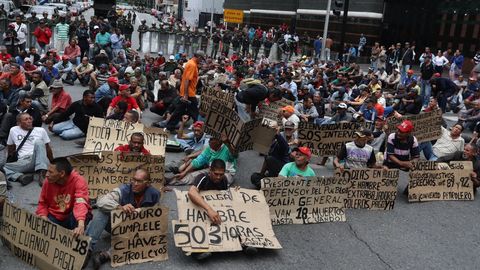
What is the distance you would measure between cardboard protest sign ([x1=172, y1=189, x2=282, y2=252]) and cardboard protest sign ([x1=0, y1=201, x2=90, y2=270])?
112 cm

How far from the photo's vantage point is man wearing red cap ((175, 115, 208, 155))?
10.0 meters

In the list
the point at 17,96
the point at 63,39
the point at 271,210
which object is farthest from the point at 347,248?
the point at 63,39

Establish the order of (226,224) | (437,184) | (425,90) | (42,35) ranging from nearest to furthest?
1. (226,224)
2. (437,184)
3. (425,90)
4. (42,35)

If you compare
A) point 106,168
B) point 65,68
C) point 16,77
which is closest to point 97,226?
point 106,168

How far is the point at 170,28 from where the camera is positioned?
2945cm

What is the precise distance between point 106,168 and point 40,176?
117cm

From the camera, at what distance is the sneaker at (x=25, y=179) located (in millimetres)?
8039

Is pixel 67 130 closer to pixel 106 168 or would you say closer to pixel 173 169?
pixel 173 169

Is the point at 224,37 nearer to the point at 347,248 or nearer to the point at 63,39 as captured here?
the point at 63,39

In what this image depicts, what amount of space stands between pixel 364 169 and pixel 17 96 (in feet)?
24.8

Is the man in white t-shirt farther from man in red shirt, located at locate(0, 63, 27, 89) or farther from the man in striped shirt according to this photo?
the man in striped shirt

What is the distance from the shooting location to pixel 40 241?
573 centimetres

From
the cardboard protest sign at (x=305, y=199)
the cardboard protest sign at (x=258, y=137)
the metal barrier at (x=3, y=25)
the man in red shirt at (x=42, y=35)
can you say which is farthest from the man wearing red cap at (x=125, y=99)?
the metal barrier at (x=3, y=25)

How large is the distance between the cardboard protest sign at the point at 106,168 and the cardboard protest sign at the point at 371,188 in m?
3.03
